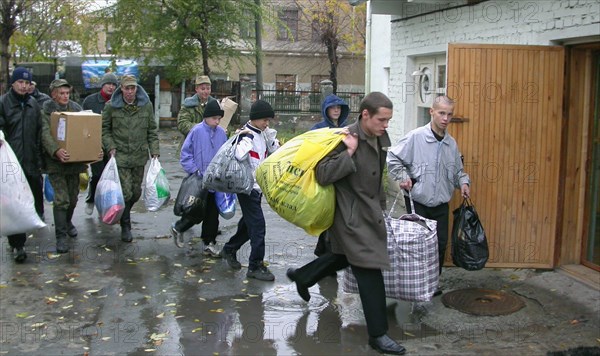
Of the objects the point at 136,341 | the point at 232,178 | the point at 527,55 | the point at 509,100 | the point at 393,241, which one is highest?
the point at 527,55

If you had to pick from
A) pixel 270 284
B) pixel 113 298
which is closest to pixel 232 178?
pixel 270 284

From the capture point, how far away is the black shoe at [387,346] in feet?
15.2

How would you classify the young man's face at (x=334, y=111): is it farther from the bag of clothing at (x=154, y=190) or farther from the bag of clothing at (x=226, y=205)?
the bag of clothing at (x=154, y=190)

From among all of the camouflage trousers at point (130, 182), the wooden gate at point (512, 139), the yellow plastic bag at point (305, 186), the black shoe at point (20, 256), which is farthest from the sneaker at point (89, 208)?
the wooden gate at point (512, 139)

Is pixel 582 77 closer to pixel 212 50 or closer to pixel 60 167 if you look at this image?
pixel 60 167

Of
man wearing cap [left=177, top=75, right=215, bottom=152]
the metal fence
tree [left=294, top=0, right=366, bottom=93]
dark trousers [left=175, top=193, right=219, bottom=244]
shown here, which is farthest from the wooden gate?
tree [left=294, top=0, right=366, bottom=93]

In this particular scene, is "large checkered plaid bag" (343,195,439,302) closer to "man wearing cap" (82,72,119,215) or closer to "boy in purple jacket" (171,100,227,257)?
"boy in purple jacket" (171,100,227,257)

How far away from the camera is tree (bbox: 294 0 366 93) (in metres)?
32.8

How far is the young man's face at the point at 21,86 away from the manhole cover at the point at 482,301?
4817 mm

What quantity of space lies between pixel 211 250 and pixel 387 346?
3.07 m

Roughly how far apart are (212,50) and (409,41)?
1114 cm

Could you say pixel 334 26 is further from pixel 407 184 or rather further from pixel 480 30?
pixel 407 184

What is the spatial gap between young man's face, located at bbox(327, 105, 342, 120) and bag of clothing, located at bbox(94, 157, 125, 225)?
2517mm

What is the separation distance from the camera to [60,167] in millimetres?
7145
